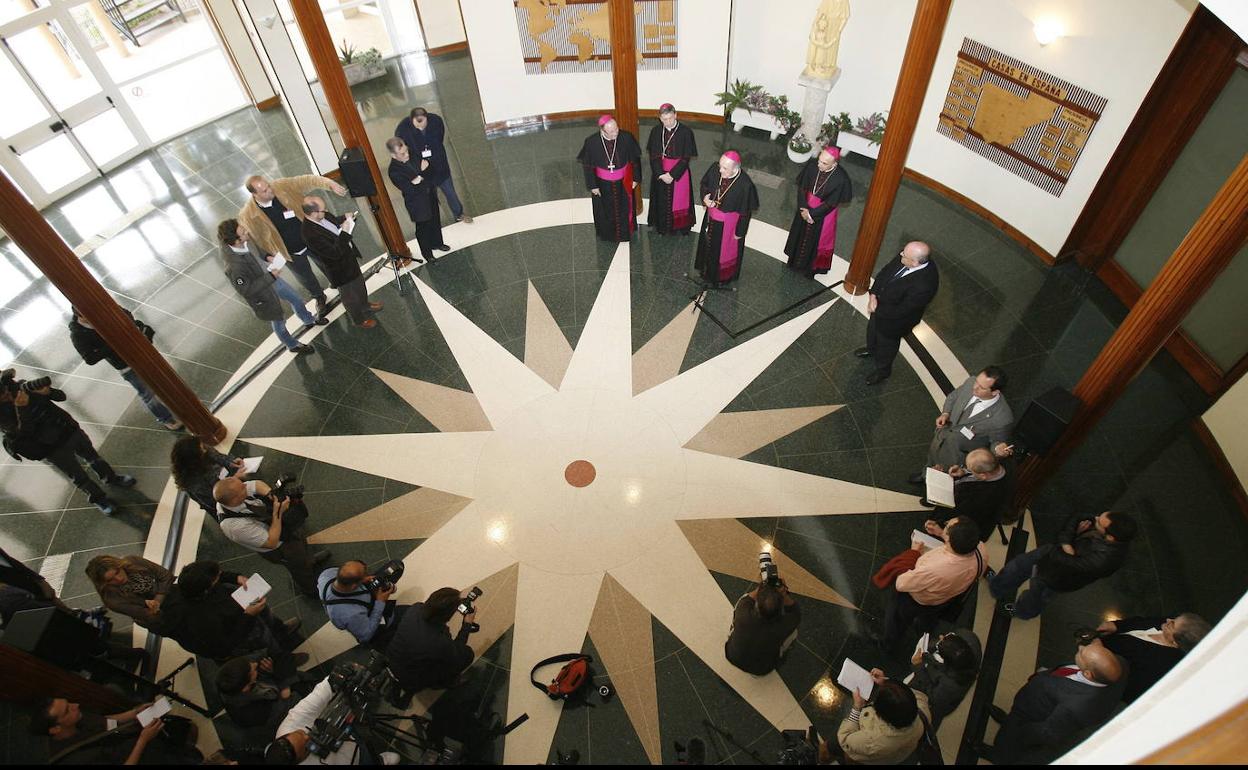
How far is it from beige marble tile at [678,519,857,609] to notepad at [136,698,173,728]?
13.0 ft

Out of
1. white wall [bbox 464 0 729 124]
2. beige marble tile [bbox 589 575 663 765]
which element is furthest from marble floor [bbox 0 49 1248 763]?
white wall [bbox 464 0 729 124]

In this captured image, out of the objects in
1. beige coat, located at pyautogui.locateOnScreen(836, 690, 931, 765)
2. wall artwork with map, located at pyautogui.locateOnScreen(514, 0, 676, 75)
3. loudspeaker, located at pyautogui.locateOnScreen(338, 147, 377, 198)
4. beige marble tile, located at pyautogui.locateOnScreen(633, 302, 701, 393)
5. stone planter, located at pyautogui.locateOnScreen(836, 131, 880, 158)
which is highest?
wall artwork with map, located at pyautogui.locateOnScreen(514, 0, 676, 75)

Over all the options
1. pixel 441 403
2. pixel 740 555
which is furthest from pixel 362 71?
pixel 740 555

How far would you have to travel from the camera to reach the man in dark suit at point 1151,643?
3.89m

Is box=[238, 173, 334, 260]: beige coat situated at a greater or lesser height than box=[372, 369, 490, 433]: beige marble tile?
greater

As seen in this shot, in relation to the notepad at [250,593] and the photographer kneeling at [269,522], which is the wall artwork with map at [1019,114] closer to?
the photographer kneeling at [269,522]

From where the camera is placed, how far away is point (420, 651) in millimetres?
4359

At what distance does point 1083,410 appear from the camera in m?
5.05

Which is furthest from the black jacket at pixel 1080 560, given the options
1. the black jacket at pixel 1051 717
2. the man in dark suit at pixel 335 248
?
the man in dark suit at pixel 335 248

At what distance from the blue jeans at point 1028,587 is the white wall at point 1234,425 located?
8.51 feet

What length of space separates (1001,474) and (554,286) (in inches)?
211

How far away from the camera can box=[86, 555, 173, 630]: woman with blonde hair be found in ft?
15.0

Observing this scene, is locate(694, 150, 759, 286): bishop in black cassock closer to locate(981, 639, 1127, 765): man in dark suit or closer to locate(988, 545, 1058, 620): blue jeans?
locate(988, 545, 1058, 620): blue jeans

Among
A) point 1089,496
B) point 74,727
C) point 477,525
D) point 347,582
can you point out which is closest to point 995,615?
point 1089,496
